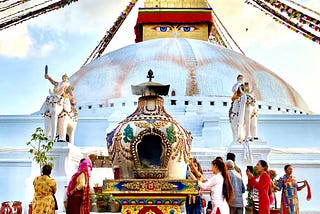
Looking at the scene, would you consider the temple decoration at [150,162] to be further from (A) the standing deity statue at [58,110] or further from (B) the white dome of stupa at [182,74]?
(B) the white dome of stupa at [182,74]

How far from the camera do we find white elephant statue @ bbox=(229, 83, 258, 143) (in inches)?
441

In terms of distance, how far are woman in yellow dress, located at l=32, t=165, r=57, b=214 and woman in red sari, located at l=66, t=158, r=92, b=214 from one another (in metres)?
0.51

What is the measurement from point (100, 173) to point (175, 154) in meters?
5.40

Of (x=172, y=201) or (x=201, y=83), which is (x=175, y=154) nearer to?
(x=172, y=201)

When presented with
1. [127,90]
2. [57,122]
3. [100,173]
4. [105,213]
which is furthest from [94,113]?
[105,213]

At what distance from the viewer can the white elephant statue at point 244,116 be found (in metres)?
11.2

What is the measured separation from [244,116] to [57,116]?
14.2 feet

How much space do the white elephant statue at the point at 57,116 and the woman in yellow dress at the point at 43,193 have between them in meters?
5.19

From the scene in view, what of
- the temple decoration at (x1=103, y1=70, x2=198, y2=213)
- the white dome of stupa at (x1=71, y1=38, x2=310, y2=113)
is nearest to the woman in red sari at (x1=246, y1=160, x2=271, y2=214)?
the temple decoration at (x1=103, y1=70, x2=198, y2=213)

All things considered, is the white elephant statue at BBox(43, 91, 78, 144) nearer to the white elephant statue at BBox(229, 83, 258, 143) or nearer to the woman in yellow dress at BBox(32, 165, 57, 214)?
the white elephant statue at BBox(229, 83, 258, 143)

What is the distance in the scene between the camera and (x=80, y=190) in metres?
6.55

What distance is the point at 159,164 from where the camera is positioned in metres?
5.10

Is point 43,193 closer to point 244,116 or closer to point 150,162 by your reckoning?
point 150,162

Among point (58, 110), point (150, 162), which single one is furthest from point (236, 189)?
point (58, 110)
